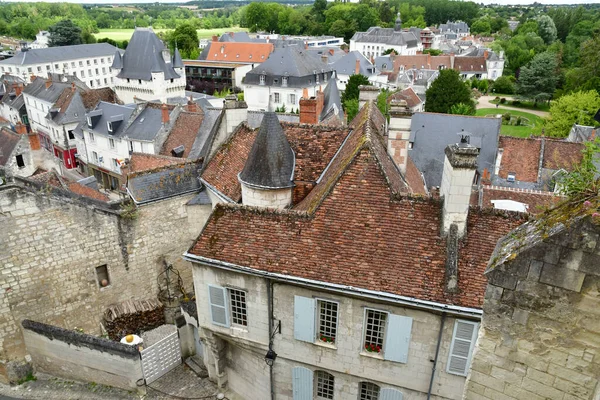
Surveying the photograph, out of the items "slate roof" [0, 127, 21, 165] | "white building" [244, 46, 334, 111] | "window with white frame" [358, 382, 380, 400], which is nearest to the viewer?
"window with white frame" [358, 382, 380, 400]

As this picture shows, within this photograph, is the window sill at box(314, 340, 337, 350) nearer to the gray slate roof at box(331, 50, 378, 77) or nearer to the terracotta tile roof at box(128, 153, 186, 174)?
the terracotta tile roof at box(128, 153, 186, 174)

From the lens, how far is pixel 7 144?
2708 centimetres

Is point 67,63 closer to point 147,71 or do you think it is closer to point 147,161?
point 147,71

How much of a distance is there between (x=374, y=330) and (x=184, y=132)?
86.2 feet

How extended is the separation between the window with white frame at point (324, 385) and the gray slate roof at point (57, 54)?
85.0 meters

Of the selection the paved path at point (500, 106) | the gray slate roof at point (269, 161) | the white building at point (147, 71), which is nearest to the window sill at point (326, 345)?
the gray slate roof at point (269, 161)

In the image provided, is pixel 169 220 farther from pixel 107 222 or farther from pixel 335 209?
pixel 335 209

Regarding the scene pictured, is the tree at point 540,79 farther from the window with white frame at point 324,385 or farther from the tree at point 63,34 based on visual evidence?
the tree at point 63,34

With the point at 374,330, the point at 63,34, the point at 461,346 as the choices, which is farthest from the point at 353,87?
the point at 63,34

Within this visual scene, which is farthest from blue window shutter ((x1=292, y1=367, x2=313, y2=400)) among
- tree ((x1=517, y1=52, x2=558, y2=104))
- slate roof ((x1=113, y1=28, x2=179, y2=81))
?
tree ((x1=517, y1=52, x2=558, y2=104))

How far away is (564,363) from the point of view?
529 cm

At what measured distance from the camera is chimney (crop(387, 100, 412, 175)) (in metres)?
15.2

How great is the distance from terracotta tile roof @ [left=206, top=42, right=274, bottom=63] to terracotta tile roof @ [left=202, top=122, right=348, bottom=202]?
66299mm

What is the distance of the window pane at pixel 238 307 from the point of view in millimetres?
12727
